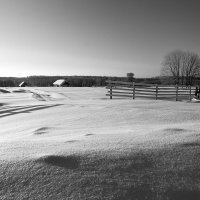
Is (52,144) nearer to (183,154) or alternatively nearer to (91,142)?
(91,142)

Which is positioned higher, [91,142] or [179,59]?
[179,59]

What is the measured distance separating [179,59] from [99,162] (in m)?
60.3

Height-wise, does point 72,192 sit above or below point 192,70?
below

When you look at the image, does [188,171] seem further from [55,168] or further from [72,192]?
[55,168]

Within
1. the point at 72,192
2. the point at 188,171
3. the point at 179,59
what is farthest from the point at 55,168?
the point at 179,59

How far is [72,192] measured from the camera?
75.0 inches

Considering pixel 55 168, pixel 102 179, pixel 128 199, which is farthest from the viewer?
pixel 55 168

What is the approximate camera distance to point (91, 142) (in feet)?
10.5

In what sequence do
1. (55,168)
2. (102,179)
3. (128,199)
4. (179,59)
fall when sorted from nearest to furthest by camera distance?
(128,199) < (102,179) < (55,168) < (179,59)

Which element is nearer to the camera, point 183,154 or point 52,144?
point 183,154

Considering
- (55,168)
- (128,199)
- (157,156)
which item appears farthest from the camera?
(157,156)

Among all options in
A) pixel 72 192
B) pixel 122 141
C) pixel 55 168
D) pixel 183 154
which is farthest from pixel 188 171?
pixel 55 168

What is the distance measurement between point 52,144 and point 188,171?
197cm

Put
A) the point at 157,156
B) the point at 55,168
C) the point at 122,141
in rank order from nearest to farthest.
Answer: the point at 55,168 < the point at 157,156 < the point at 122,141
